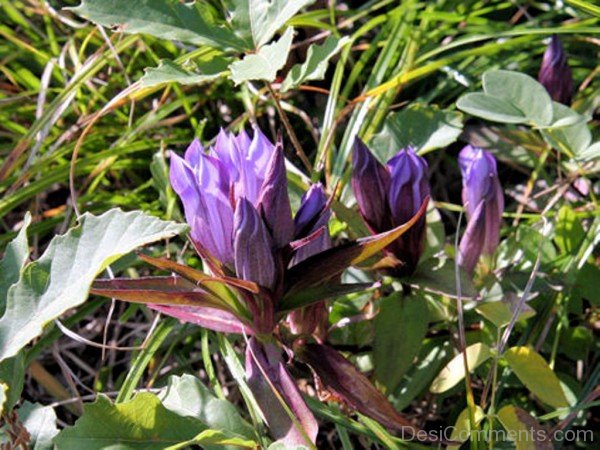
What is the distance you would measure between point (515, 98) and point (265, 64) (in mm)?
303

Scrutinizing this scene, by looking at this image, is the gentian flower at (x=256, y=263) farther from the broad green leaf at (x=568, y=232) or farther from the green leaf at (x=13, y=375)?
the broad green leaf at (x=568, y=232)

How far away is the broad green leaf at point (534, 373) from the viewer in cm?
99

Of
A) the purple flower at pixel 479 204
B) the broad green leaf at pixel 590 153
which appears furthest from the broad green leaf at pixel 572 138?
the purple flower at pixel 479 204

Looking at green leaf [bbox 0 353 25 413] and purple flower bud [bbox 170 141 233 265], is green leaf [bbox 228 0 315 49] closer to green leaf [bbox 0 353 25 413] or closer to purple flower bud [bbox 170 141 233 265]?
purple flower bud [bbox 170 141 233 265]

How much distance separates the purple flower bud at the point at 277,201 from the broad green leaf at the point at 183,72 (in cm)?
21

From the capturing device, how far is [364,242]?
878 mm

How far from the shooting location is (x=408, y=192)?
3.25 ft

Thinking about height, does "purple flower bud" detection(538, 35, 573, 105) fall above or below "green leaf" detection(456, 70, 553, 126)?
below

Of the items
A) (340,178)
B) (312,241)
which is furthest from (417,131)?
(312,241)

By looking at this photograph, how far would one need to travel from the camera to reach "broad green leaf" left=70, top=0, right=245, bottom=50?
3.31 feet

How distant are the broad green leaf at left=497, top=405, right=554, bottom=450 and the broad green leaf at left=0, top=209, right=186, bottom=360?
0.40 metres

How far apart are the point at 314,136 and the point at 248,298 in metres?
0.61

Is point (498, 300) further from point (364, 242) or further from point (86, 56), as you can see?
point (86, 56)

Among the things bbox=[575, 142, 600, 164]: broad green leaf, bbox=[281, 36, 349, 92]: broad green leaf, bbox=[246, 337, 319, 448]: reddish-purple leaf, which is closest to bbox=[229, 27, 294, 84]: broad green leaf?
bbox=[281, 36, 349, 92]: broad green leaf
